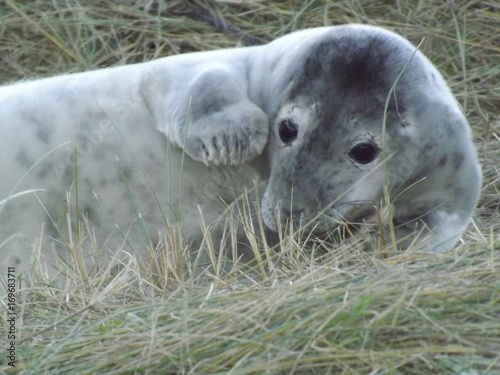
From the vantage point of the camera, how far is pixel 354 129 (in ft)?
9.81

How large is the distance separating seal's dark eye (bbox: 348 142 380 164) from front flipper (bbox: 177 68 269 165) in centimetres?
26

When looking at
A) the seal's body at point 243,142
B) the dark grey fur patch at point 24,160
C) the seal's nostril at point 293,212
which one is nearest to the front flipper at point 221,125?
the seal's body at point 243,142

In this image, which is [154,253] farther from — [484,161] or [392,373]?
[484,161]

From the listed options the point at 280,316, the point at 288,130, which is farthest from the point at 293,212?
the point at 280,316

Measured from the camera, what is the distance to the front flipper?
3.06 m

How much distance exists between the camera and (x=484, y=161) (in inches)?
166

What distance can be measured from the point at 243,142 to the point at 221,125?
0.08 meters

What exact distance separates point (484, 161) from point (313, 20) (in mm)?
1349

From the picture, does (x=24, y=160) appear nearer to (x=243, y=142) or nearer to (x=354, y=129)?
(x=243, y=142)

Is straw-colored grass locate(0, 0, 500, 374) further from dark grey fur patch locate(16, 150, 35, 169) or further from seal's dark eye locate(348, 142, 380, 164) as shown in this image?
dark grey fur patch locate(16, 150, 35, 169)

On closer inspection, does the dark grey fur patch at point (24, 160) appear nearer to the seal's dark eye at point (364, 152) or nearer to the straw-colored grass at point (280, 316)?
the straw-colored grass at point (280, 316)

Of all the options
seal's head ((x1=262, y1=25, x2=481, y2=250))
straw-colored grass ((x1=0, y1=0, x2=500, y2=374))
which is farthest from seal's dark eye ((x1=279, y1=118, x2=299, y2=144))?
straw-colored grass ((x1=0, y1=0, x2=500, y2=374))

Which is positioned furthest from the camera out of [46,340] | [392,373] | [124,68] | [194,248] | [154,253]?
[124,68]

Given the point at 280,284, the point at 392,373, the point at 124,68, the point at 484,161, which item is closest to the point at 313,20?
the point at 484,161
